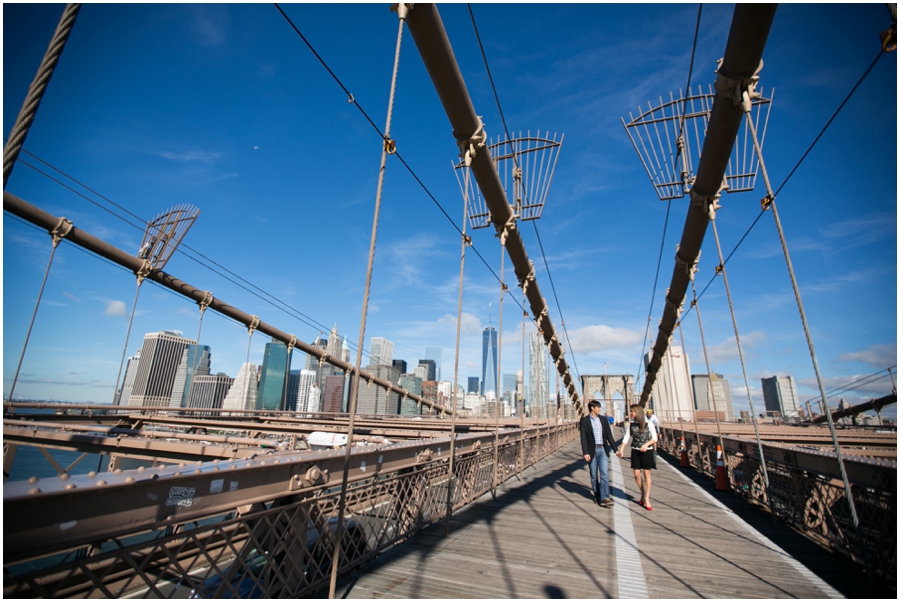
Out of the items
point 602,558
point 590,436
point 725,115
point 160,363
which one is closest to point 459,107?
point 725,115

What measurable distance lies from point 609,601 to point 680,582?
959 mm

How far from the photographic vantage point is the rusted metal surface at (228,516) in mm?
2201

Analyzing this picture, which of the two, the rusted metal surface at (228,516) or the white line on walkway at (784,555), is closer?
the rusted metal surface at (228,516)

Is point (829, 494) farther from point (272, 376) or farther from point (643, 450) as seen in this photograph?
point (272, 376)

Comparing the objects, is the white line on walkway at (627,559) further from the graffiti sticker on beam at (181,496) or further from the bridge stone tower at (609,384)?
the bridge stone tower at (609,384)

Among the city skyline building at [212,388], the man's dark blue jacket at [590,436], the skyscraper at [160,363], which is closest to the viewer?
the man's dark blue jacket at [590,436]

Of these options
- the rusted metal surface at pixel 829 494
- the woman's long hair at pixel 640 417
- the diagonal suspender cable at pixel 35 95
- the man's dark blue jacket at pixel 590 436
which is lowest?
the rusted metal surface at pixel 829 494

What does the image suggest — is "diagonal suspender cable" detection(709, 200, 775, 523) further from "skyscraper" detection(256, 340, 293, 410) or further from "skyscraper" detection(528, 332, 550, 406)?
"skyscraper" detection(256, 340, 293, 410)

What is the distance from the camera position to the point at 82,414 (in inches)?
565

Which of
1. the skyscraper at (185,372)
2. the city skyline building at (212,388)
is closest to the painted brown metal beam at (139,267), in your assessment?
the skyscraper at (185,372)

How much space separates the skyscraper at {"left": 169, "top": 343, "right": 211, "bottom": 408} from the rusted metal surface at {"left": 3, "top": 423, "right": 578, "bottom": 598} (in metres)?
14.8

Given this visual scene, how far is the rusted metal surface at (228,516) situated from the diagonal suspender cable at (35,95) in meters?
1.60

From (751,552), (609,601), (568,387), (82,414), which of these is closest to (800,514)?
(751,552)

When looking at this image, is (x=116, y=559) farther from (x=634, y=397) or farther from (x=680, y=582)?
(x=634, y=397)
